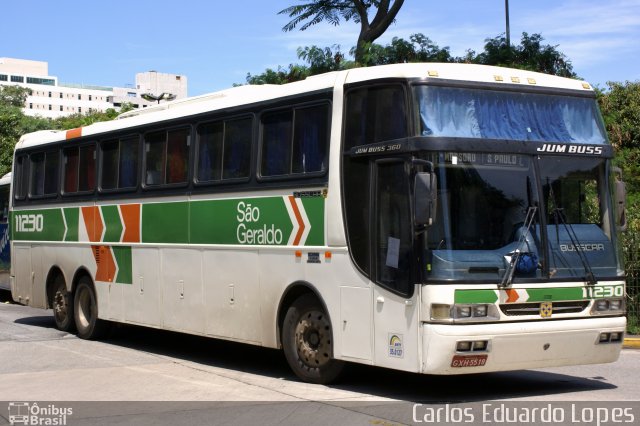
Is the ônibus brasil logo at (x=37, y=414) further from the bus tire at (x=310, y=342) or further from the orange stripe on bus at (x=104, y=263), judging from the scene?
the orange stripe on bus at (x=104, y=263)

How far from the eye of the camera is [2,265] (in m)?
23.6

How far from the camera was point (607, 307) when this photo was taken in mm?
10406

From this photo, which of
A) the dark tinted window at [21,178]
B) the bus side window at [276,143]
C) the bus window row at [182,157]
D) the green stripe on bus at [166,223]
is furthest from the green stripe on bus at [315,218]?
the dark tinted window at [21,178]

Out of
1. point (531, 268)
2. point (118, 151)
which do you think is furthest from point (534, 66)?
point (531, 268)

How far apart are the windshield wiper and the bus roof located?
1485mm

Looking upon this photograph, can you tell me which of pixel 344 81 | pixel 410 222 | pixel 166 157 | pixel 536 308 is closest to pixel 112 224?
pixel 166 157

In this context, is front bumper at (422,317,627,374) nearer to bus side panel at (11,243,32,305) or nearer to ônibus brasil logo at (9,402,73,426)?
ônibus brasil logo at (9,402,73,426)

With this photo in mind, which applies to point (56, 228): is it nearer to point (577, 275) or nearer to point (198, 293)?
point (198, 293)

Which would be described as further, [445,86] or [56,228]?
[56,228]

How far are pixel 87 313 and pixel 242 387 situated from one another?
6394mm

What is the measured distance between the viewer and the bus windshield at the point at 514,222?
9656mm

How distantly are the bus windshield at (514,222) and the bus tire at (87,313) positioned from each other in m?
8.46

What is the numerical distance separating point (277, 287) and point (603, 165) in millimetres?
4048

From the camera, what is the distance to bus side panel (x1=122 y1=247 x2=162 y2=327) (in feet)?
47.9
